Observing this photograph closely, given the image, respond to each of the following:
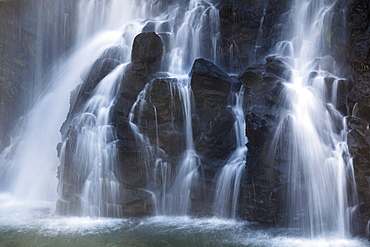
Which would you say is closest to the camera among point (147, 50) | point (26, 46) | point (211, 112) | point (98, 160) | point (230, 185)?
point (230, 185)

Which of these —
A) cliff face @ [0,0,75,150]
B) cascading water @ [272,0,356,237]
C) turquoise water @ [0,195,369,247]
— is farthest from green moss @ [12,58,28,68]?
cascading water @ [272,0,356,237]

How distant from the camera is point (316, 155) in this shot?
37.8 feet

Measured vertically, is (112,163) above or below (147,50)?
below

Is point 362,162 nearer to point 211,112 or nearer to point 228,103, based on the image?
point 228,103

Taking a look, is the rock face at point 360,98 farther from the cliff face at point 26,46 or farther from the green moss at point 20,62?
the green moss at point 20,62

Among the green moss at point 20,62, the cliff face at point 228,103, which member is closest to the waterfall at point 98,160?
the cliff face at point 228,103

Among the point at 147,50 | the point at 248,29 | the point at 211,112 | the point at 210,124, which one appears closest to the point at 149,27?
the point at 147,50

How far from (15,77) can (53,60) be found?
10.4 feet

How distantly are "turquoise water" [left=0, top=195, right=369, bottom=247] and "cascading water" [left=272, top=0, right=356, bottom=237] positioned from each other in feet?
2.62

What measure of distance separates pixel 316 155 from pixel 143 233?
685cm

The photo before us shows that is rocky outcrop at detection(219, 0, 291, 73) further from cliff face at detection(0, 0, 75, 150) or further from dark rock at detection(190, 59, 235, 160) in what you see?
cliff face at detection(0, 0, 75, 150)

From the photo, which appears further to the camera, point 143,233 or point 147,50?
point 147,50

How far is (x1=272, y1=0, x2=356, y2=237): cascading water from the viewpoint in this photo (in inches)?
428

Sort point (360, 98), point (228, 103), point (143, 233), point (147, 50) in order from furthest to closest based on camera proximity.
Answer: point (147, 50) < point (228, 103) < point (360, 98) < point (143, 233)
